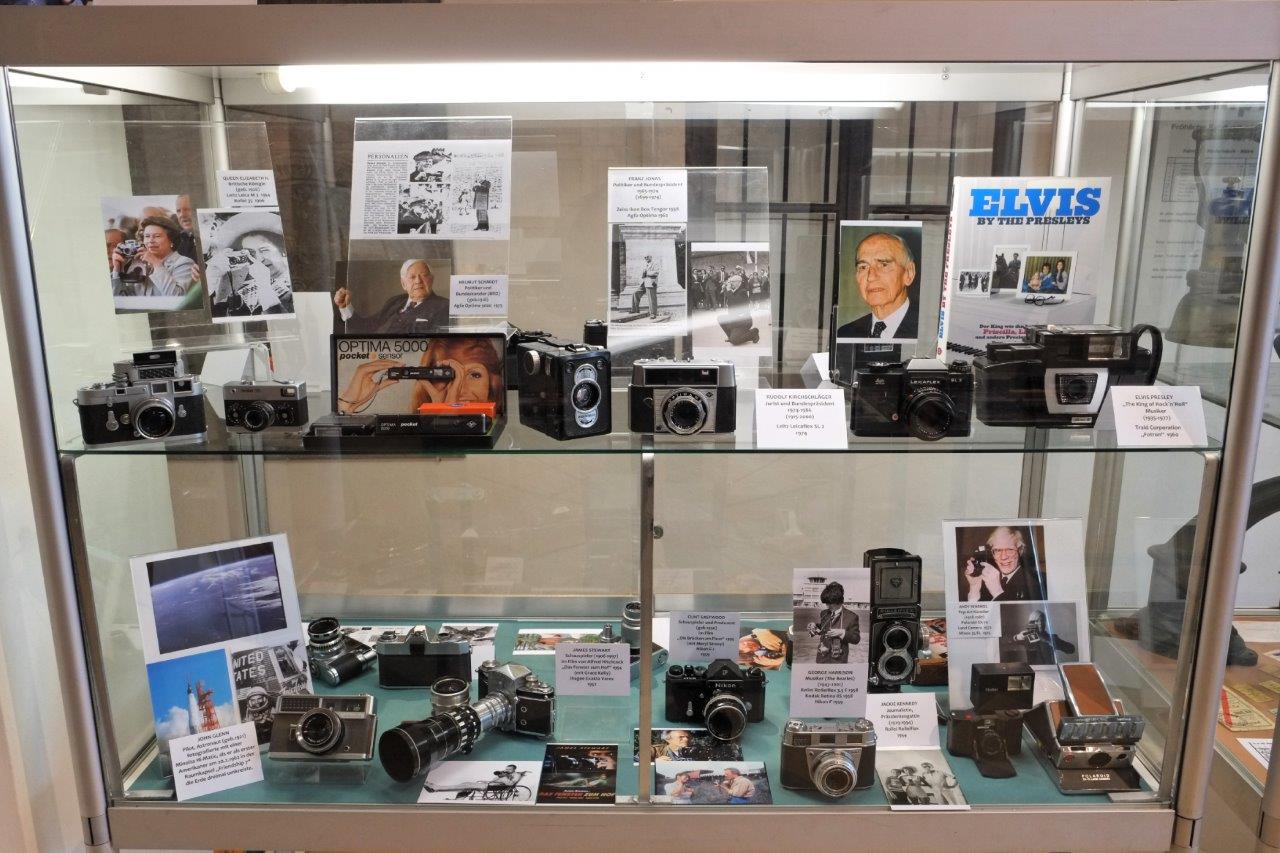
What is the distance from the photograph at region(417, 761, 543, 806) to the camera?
1.32 m

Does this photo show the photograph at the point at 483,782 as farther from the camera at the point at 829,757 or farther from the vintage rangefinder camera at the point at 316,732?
the camera at the point at 829,757

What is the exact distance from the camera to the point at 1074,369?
1.28 meters

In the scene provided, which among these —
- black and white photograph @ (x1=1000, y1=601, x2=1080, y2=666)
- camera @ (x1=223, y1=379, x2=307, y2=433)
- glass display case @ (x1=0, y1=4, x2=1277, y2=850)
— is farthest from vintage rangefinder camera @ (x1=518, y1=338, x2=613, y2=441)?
black and white photograph @ (x1=1000, y1=601, x2=1080, y2=666)

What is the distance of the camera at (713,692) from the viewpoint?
143 centimetres

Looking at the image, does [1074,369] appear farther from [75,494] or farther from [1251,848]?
[75,494]

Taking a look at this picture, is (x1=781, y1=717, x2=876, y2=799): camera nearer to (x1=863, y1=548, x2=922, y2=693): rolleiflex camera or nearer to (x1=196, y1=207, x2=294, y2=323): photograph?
(x1=863, y1=548, x2=922, y2=693): rolleiflex camera

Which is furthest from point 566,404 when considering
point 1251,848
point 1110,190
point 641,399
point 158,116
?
point 1251,848

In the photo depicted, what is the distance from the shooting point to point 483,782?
1.35 metres

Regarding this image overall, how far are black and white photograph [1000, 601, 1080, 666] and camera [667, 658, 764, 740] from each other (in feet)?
1.34

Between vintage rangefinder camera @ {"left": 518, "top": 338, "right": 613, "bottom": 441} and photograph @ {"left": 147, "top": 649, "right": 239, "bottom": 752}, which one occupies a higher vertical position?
vintage rangefinder camera @ {"left": 518, "top": 338, "right": 613, "bottom": 441}

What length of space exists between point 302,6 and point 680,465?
91 centimetres

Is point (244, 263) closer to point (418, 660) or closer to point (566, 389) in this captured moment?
point (566, 389)

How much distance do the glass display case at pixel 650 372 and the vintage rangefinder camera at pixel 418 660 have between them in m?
0.05

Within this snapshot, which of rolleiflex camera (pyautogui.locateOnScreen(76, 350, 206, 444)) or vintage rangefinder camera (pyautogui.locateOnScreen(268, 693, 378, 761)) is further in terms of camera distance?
vintage rangefinder camera (pyautogui.locateOnScreen(268, 693, 378, 761))
